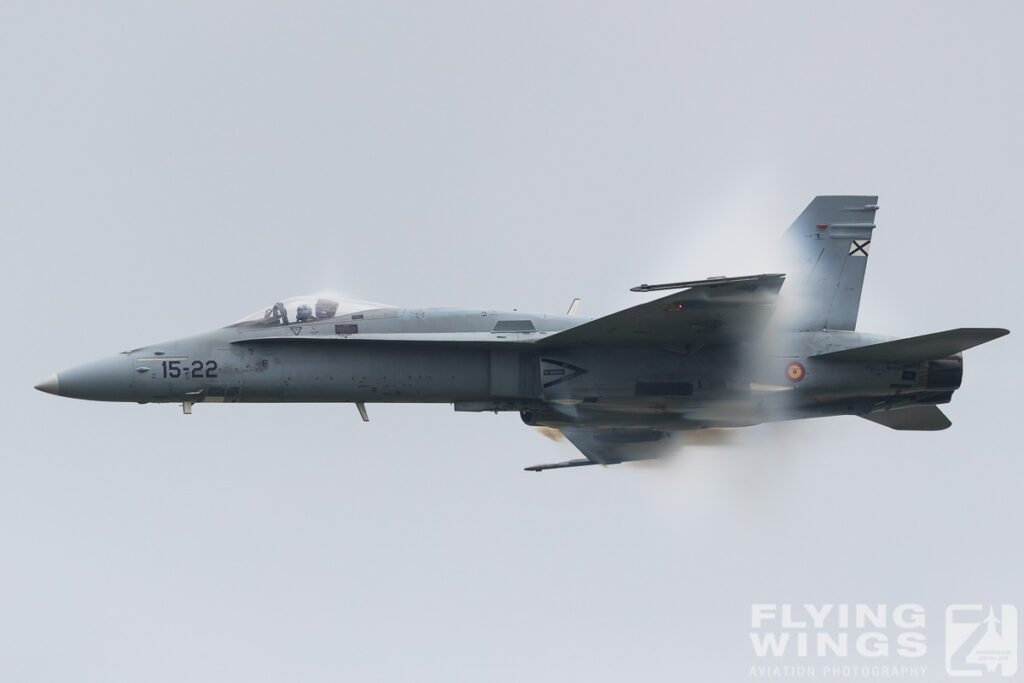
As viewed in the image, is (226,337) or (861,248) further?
(861,248)

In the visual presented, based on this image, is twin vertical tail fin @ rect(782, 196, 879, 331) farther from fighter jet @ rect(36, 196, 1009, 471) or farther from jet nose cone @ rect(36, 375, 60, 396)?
jet nose cone @ rect(36, 375, 60, 396)

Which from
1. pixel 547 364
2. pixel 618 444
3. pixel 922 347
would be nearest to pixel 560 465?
pixel 618 444

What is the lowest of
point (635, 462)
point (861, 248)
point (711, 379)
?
point (635, 462)

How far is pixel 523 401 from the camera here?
22.7 meters

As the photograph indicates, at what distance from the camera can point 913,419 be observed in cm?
2453

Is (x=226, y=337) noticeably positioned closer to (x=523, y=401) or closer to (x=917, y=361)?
(x=523, y=401)

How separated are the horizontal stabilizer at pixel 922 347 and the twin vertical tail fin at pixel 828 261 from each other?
0.94 metres

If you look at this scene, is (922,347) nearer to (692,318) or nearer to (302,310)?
(692,318)

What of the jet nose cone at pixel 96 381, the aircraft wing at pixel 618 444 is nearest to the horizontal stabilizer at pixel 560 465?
the aircraft wing at pixel 618 444

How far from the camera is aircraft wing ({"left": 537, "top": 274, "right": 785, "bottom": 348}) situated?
816 inches

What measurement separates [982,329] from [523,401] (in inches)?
265

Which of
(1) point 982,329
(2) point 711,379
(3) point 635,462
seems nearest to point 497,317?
(2) point 711,379

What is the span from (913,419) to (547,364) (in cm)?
647

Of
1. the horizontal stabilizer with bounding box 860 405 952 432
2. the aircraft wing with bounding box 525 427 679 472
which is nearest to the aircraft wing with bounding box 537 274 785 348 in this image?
the horizontal stabilizer with bounding box 860 405 952 432
